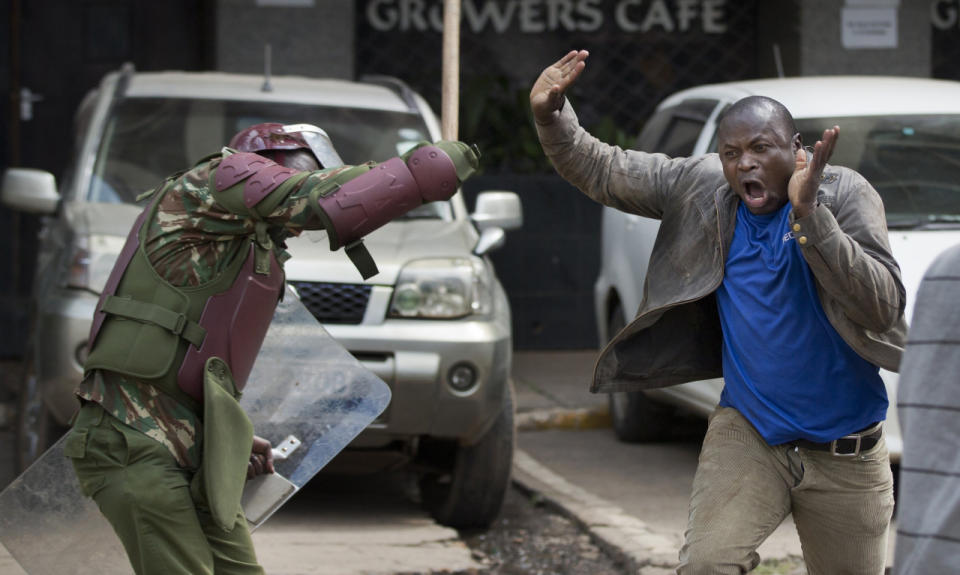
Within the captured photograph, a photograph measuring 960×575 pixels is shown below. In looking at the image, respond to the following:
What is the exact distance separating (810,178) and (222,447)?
4.84 feet

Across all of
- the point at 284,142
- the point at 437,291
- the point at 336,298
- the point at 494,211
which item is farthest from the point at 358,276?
the point at 284,142

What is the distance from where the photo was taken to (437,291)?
5.82m

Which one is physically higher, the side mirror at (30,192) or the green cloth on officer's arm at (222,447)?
the side mirror at (30,192)

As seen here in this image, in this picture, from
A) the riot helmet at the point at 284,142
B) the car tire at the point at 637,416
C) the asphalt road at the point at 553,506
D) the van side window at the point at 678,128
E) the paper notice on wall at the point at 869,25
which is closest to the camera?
the riot helmet at the point at 284,142

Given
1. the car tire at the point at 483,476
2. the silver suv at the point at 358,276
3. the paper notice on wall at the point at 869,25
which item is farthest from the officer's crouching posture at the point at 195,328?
the paper notice on wall at the point at 869,25

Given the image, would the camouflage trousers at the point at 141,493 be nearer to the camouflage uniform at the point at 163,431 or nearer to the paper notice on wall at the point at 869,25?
the camouflage uniform at the point at 163,431

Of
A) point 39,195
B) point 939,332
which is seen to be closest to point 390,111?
point 39,195

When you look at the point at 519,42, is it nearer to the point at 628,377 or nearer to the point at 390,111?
the point at 390,111

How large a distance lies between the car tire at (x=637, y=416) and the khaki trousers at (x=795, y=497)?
157 inches

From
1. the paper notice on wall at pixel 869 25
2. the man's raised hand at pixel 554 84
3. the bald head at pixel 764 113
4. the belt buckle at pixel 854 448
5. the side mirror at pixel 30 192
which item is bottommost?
the belt buckle at pixel 854 448

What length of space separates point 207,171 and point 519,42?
7433mm

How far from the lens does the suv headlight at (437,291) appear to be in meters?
5.79

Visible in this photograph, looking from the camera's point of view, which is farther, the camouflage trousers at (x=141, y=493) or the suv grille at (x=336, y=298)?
the suv grille at (x=336, y=298)

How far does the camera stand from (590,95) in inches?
422
